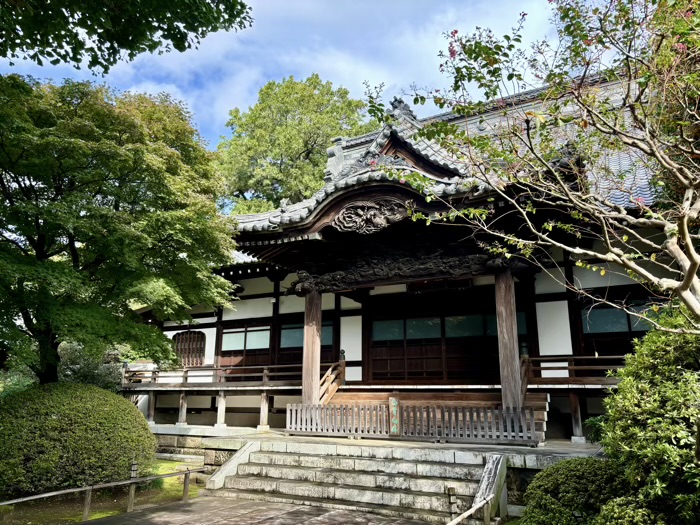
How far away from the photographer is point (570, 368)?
952 centimetres

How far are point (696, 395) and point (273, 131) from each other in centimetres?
2536

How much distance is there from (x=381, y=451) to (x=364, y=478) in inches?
26.4

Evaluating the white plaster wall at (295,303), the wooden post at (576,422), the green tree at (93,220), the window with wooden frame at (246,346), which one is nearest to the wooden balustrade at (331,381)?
the white plaster wall at (295,303)

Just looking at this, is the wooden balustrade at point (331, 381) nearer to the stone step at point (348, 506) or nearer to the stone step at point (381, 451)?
the stone step at point (381, 451)

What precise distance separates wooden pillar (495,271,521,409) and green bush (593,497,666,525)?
4.20m

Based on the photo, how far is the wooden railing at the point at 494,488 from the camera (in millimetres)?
A: 6219

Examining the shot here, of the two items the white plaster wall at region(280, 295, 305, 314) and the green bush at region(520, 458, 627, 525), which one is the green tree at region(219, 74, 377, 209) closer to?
the white plaster wall at region(280, 295, 305, 314)

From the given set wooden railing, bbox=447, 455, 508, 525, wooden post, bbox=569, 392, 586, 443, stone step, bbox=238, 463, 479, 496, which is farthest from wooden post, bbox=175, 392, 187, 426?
wooden post, bbox=569, 392, 586, 443

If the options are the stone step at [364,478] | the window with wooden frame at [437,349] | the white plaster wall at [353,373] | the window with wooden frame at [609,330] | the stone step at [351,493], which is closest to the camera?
the stone step at [351,493]

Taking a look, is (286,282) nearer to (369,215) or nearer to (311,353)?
(311,353)

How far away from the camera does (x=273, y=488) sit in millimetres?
7949

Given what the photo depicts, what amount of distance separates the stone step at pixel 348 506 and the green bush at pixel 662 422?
229 cm

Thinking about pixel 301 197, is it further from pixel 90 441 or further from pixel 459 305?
pixel 90 441

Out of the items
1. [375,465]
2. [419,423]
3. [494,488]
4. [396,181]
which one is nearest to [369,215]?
[396,181]
